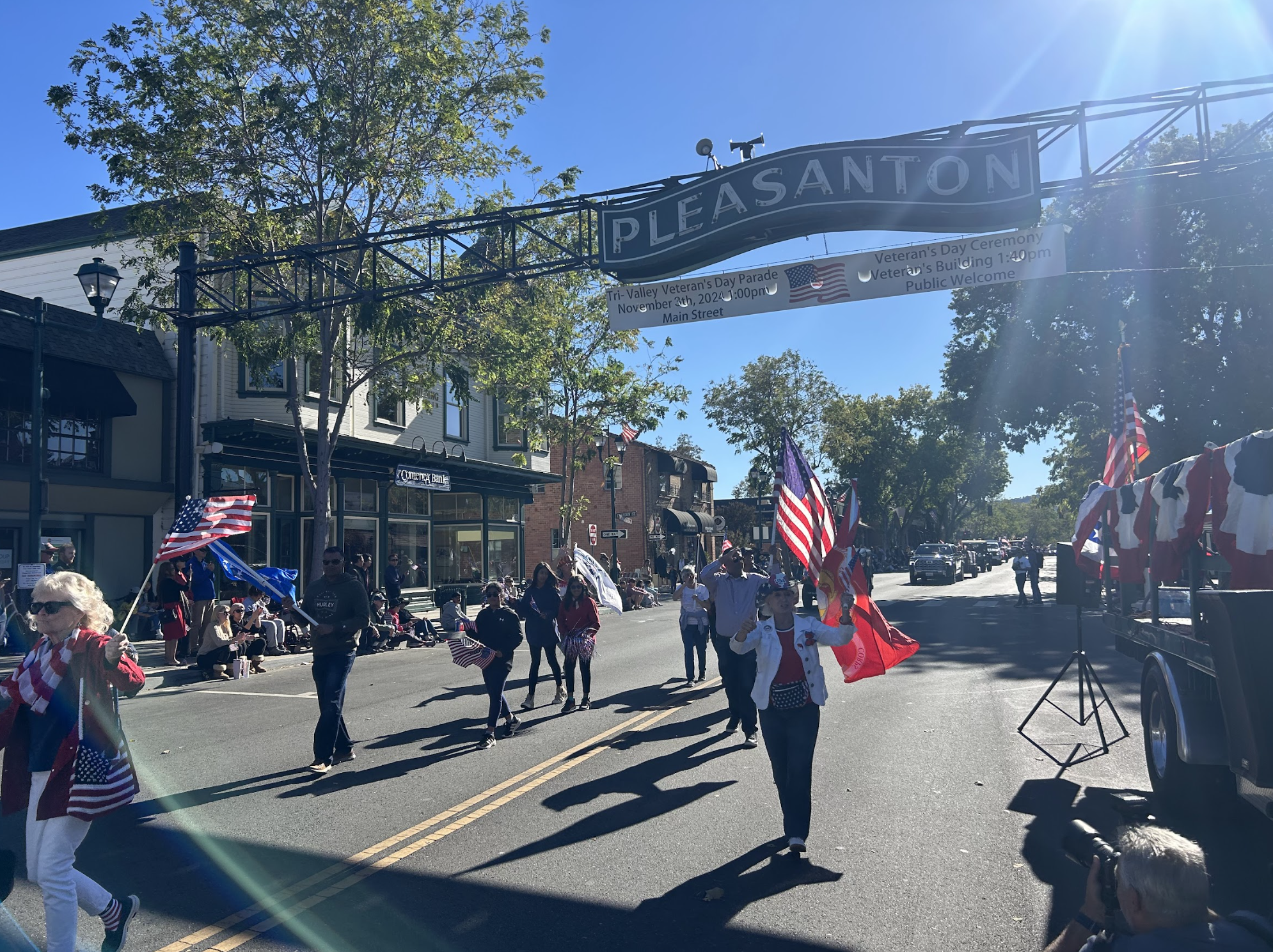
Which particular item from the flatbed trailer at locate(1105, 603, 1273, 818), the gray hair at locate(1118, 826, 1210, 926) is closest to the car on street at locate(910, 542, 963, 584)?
the flatbed trailer at locate(1105, 603, 1273, 818)

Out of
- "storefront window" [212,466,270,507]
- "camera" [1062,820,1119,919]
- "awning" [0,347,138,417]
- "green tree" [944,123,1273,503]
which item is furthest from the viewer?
"green tree" [944,123,1273,503]

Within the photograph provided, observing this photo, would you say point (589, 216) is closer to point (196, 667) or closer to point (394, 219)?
point (394, 219)

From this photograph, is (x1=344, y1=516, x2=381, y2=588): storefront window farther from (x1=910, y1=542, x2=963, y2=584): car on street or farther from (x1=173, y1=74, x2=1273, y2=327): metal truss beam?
(x1=910, y1=542, x2=963, y2=584): car on street

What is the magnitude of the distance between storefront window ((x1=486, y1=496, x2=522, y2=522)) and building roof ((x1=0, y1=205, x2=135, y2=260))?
1334 centimetres

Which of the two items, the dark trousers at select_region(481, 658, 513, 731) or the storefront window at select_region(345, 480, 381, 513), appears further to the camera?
the storefront window at select_region(345, 480, 381, 513)

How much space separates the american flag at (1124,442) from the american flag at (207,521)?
9769 millimetres

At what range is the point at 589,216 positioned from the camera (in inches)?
482

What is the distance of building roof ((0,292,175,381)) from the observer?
17.7 meters

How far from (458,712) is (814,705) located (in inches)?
239

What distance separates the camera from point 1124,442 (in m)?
10.9

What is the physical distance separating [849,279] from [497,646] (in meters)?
5.63

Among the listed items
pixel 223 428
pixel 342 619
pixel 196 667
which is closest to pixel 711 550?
pixel 223 428

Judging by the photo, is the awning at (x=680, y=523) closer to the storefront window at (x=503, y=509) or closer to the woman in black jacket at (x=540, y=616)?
the storefront window at (x=503, y=509)

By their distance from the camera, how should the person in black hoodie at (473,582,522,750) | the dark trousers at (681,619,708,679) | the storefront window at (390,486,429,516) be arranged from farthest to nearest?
the storefront window at (390,486,429,516)
the dark trousers at (681,619,708,679)
the person in black hoodie at (473,582,522,750)
